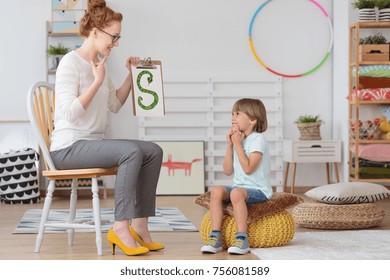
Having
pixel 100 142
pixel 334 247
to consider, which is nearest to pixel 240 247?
pixel 334 247

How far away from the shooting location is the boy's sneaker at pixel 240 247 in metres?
3.81

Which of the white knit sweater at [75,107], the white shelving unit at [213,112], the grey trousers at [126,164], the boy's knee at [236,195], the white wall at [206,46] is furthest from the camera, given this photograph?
the white shelving unit at [213,112]

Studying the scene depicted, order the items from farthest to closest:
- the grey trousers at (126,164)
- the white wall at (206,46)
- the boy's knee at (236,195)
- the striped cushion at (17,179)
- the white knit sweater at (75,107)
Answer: the white wall at (206,46) → the striped cushion at (17,179) → the boy's knee at (236,195) → the white knit sweater at (75,107) → the grey trousers at (126,164)

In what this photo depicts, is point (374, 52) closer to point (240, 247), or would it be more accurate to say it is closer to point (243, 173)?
point (243, 173)

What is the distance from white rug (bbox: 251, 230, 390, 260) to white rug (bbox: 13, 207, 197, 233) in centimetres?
80

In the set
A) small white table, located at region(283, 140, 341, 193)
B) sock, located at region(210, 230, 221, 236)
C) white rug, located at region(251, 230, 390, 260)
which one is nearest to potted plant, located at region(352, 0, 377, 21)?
small white table, located at region(283, 140, 341, 193)

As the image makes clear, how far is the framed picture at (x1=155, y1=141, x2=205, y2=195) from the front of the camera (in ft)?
24.5

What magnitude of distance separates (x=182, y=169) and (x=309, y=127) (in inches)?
46.7

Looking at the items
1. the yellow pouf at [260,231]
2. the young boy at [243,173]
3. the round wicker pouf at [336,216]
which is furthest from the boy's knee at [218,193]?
the round wicker pouf at [336,216]

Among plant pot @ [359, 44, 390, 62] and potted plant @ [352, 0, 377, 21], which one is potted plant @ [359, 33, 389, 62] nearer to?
plant pot @ [359, 44, 390, 62]

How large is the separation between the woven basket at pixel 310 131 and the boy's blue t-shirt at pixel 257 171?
3.27 m

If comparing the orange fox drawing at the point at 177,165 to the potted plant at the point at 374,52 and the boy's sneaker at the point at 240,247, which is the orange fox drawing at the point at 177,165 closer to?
the potted plant at the point at 374,52
